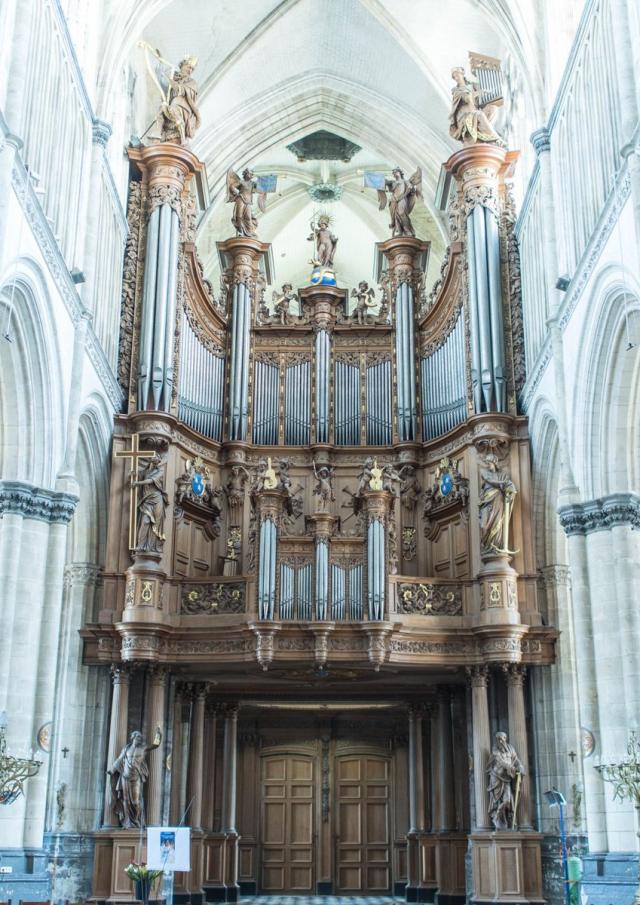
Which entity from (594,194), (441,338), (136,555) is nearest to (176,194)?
(441,338)

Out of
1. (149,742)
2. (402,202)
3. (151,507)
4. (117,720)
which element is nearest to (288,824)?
(149,742)

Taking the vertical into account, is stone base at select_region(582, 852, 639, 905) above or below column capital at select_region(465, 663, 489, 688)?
below

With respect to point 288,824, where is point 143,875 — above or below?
below

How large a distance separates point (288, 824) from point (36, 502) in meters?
13.4

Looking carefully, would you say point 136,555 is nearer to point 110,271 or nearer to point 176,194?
point 110,271

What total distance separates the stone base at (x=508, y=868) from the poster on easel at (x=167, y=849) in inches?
249

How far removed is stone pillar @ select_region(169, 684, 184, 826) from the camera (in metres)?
22.9

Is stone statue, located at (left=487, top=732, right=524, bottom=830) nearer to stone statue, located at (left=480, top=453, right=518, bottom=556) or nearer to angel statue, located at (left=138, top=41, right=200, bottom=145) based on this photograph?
stone statue, located at (left=480, top=453, right=518, bottom=556)

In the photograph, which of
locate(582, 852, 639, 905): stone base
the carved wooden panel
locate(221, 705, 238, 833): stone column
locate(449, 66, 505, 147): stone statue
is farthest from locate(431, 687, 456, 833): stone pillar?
locate(449, 66, 505, 147): stone statue

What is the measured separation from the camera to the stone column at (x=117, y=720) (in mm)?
21031

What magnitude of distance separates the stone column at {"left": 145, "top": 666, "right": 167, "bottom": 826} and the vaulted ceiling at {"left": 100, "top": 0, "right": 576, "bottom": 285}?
565 inches

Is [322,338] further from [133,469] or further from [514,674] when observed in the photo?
[514,674]

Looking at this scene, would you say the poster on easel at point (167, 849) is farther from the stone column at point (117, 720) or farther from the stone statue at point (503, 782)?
the stone statue at point (503, 782)

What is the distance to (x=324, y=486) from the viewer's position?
2488cm
